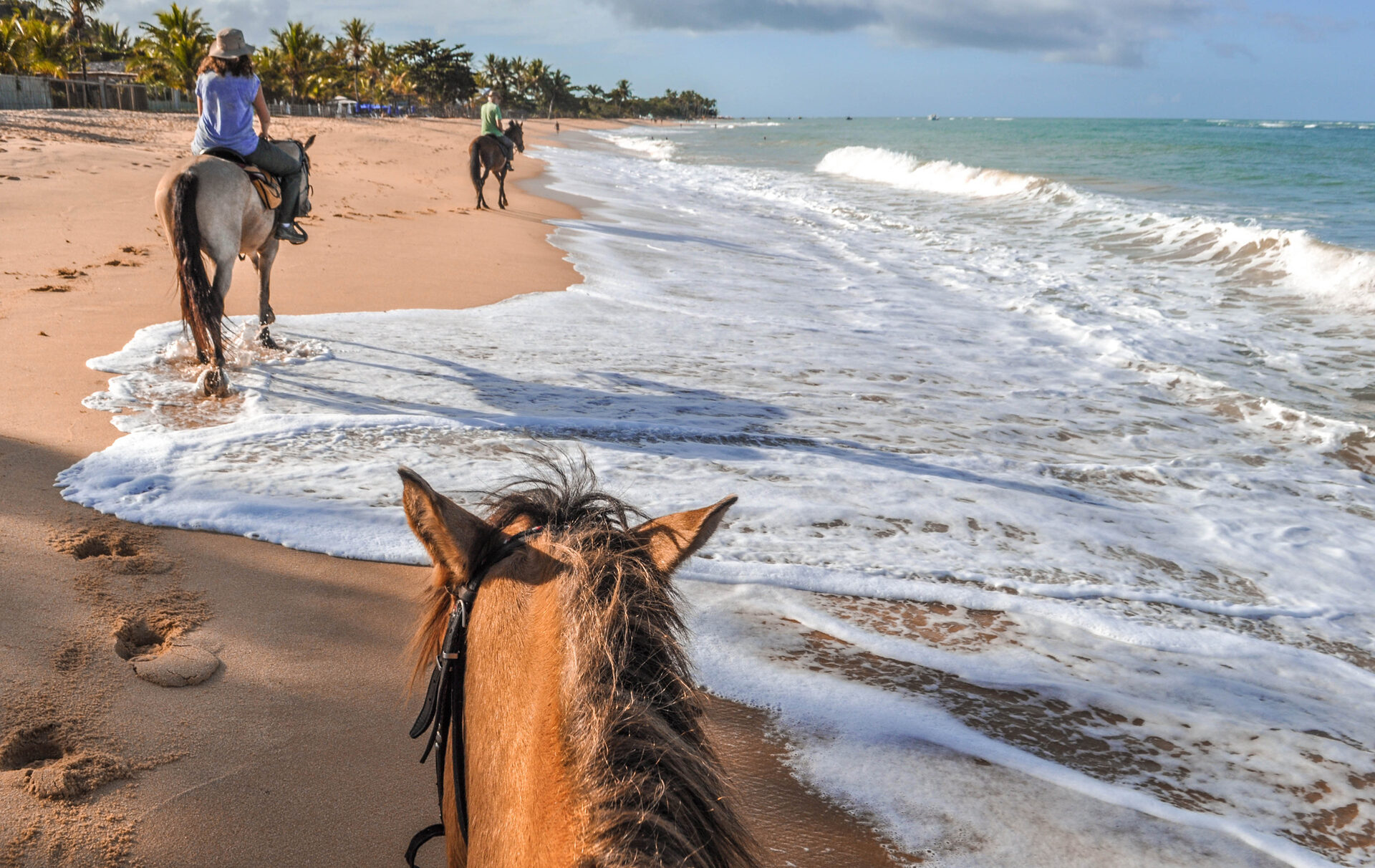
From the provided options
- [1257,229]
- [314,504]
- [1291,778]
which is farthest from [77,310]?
[1257,229]

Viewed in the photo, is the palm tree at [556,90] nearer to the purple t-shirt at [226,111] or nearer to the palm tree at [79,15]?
the palm tree at [79,15]

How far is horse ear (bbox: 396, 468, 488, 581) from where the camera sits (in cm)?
130

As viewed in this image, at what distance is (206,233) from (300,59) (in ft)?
217

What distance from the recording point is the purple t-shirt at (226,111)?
5.88m

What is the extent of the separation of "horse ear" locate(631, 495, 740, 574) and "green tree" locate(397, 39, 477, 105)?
86138 mm

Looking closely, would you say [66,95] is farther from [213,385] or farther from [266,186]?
[213,385]

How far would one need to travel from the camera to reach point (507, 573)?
4.35ft

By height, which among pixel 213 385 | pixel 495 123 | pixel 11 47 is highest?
pixel 11 47

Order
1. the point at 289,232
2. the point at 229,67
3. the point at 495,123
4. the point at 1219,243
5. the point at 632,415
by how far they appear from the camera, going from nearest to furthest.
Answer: the point at 632,415, the point at 229,67, the point at 289,232, the point at 1219,243, the point at 495,123

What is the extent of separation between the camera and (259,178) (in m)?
6.30

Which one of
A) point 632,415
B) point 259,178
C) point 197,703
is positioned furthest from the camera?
point 259,178

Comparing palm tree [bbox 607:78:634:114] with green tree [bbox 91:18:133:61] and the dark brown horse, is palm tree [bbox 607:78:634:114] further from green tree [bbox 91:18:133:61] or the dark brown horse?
the dark brown horse

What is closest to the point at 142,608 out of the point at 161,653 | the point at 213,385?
the point at 161,653

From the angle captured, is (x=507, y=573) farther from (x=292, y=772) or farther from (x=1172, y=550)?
(x=1172, y=550)
